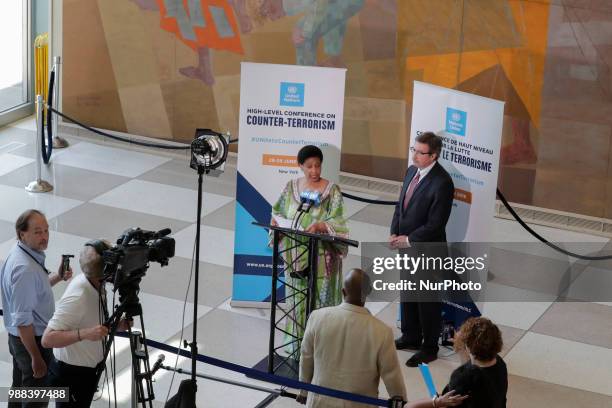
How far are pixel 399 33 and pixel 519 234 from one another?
2.38 meters

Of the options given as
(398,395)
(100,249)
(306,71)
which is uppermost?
(306,71)

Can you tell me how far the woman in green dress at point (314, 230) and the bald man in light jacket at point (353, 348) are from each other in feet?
6.33

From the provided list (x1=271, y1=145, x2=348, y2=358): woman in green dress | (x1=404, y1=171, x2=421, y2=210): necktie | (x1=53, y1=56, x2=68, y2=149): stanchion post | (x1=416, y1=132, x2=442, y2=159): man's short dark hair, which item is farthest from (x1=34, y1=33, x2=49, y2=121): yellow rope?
(x1=416, y1=132, x2=442, y2=159): man's short dark hair

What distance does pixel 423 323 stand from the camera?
8008 mm

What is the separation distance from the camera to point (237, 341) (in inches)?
326

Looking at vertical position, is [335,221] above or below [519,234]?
above

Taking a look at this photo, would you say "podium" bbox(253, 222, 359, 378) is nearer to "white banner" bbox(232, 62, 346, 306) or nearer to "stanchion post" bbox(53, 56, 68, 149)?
"white banner" bbox(232, 62, 346, 306)

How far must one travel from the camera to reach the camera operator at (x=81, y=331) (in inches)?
227

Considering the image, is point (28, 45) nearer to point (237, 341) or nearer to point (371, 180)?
point (371, 180)

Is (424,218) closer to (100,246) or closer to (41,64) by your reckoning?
(100,246)

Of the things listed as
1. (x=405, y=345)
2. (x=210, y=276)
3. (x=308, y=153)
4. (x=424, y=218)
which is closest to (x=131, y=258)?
(x=308, y=153)

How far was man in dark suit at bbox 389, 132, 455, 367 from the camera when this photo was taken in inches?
308

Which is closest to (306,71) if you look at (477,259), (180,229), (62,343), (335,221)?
(335,221)

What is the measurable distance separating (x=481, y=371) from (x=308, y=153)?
2.99 m
